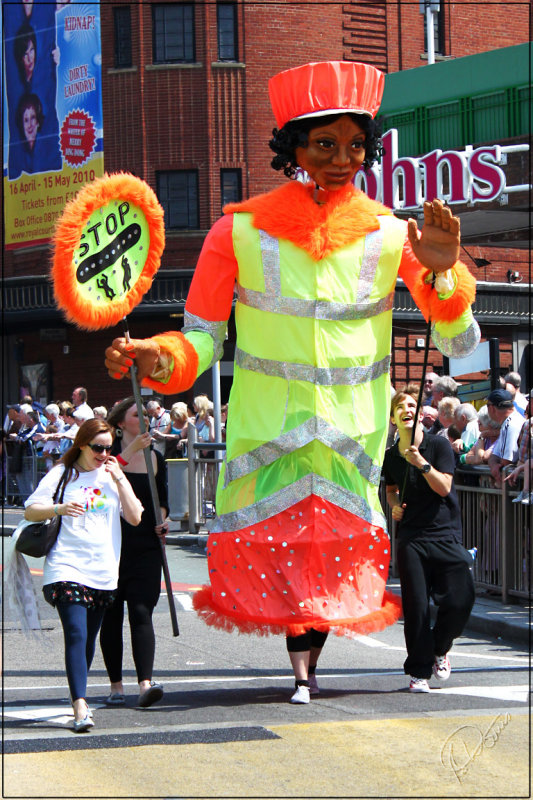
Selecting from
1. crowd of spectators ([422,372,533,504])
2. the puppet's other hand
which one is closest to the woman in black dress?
the puppet's other hand

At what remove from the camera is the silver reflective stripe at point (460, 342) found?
19.0 ft

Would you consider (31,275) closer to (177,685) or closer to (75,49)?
(75,49)

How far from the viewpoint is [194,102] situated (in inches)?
1064

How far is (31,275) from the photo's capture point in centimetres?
2838

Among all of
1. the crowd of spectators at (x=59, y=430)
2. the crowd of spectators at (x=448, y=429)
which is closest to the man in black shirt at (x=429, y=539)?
the crowd of spectators at (x=448, y=429)

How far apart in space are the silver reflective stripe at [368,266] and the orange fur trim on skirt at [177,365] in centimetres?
82

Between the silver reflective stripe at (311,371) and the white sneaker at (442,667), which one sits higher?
the silver reflective stripe at (311,371)

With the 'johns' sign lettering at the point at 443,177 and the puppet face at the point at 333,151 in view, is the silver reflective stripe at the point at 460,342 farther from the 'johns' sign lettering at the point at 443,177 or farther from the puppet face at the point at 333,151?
the 'johns' sign lettering at the point at 443,177

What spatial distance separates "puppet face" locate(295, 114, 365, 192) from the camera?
576 cm

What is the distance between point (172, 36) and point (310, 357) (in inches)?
905

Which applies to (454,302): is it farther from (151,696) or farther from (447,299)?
(151,696)

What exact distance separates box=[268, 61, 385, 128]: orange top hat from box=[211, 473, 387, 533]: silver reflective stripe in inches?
64.9

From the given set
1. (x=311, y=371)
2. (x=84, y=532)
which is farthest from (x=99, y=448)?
(x=311, y=371)

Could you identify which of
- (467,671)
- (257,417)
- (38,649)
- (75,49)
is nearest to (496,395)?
(467,671)
